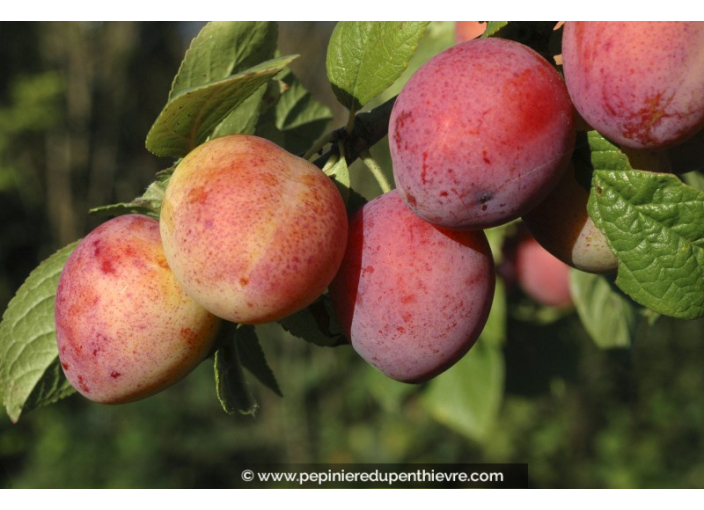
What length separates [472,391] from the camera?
176cm

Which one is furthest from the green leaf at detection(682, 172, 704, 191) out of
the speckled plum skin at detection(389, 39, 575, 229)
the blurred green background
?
the blurred green background

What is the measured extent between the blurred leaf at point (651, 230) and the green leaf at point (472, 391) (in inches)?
38.0

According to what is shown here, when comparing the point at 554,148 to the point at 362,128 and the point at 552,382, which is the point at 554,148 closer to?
the point at 362,128

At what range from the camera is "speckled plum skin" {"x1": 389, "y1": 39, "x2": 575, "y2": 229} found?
64 cm

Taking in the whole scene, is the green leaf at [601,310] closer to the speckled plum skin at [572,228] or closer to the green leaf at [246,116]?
the speckled plum skin at [572,228]

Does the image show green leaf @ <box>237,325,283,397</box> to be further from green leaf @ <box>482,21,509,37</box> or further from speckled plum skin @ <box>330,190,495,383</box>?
green leaf @ <box>482,21,509,37</box>

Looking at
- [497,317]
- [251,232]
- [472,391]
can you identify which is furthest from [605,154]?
[472,391]

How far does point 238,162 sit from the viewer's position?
69cm

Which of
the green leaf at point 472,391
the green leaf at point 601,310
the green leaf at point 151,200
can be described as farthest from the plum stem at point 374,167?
the green leaf at point 472,391

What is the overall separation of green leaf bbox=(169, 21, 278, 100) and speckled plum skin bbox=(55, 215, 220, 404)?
0.56ft

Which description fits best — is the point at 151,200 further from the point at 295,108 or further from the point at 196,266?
the point at 295,108

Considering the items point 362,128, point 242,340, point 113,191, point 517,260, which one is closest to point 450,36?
point 517,260

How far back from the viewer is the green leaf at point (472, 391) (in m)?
1.74

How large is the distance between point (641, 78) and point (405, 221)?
0.83 ft
